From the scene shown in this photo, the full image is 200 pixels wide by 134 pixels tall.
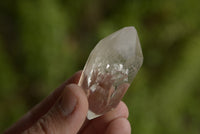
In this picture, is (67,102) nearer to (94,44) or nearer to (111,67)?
(111,67)

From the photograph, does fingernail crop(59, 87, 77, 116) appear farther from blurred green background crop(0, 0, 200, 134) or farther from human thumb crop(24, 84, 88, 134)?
blurred green background crop(0, 0, 200, 134)

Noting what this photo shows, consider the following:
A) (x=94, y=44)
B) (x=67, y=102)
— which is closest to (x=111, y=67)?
(x=67, y=102)

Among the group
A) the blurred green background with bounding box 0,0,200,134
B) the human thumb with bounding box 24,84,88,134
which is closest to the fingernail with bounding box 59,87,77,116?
the human thumb with bounding box 24,84,88,134

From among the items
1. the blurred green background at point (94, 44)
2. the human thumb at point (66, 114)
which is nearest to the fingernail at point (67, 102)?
the human thumb at point (66, 114)

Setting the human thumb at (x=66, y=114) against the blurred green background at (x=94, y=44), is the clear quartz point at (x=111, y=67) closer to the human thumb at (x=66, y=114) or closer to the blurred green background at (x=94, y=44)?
the human thumb at (x=66, y=114)

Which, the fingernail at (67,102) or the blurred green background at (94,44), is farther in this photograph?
the blurred green background at (94,44)

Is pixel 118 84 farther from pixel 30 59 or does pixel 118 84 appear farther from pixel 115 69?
pixel 30 59

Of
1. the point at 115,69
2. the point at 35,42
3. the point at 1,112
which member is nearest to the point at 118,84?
the point at 115,69

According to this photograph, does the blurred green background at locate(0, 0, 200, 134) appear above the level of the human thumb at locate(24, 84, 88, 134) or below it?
below
